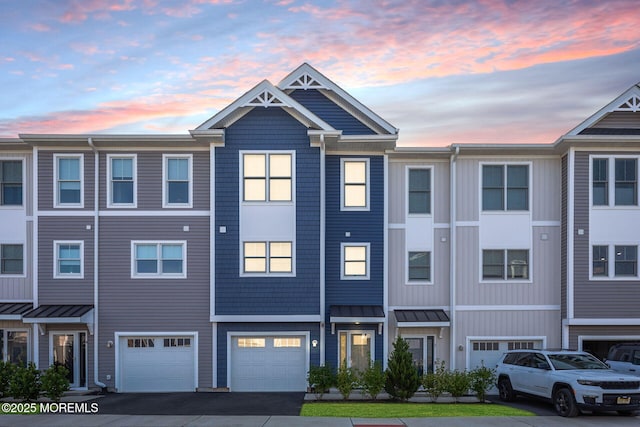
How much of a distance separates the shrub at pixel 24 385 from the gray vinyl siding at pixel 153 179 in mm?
6043

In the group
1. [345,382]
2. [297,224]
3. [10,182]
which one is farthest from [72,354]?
[345,382]

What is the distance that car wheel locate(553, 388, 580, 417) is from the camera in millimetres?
15383

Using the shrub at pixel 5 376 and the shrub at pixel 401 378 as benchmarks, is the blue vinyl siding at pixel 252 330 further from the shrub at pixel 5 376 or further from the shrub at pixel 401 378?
the shrub at pixel 5 376

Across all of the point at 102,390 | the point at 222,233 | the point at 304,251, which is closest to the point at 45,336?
the point at 102,390

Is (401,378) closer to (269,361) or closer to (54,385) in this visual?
(269,361)

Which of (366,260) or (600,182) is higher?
(600,182)

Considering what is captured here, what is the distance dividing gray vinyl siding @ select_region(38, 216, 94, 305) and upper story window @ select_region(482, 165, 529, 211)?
14552 millimetres

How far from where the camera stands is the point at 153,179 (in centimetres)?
2062

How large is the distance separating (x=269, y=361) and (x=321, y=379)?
2.53 m

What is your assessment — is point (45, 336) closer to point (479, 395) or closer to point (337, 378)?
point (337, 378)

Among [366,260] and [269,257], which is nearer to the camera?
[269,257]

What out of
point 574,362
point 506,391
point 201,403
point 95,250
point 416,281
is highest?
point 95,250

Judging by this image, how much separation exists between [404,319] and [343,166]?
595cm

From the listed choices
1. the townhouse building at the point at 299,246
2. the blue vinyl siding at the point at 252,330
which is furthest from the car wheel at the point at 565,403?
the blue vinyl siding at the point at 252,330
